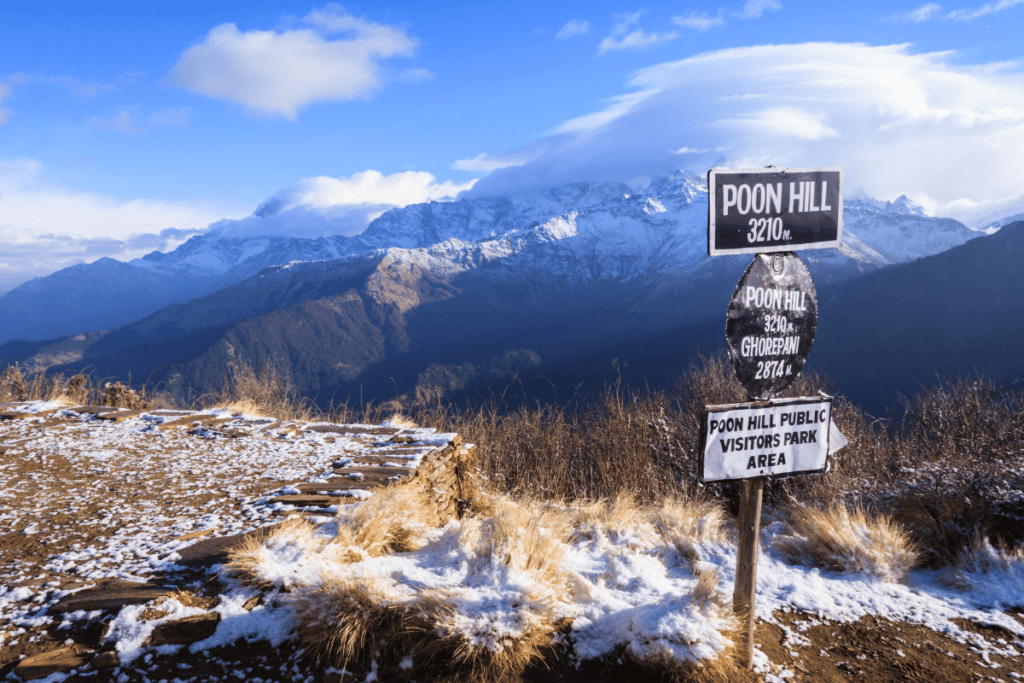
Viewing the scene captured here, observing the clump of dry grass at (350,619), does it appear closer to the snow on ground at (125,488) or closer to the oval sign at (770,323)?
the snow on ground at (125,488)

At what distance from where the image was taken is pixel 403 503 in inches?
154

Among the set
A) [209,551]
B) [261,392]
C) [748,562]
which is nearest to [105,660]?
[209,551]

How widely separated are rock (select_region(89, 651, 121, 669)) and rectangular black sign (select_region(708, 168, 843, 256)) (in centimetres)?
326

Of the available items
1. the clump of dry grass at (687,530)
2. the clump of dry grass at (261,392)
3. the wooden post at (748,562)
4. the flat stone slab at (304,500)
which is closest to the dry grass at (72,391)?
the clump of dry grass at (261,392)

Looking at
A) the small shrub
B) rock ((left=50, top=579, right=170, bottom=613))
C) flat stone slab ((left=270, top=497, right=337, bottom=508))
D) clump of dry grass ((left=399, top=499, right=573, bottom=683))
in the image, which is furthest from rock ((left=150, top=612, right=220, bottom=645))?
the small shrub

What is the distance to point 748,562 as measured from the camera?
111 inches

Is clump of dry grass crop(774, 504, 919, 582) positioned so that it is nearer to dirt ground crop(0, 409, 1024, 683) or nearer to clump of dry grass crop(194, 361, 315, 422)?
dirt ground crop(0, 409, 1024, 683)

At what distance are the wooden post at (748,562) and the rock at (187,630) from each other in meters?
2.62

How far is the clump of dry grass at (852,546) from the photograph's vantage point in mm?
3822

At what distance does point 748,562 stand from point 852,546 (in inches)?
Answer: 67.1

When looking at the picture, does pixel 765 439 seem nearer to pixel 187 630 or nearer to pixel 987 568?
pixel 987 568

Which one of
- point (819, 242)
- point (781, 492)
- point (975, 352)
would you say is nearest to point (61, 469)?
point (819, 242)

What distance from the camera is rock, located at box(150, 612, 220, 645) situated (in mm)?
2570

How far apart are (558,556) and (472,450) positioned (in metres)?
2.35
